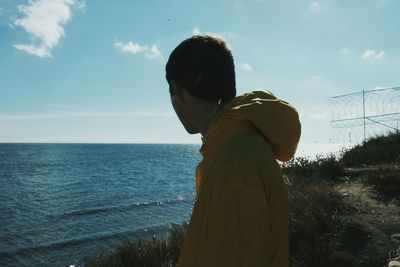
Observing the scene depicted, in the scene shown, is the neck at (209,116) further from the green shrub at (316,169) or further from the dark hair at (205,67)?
the green shrub at (316,169)

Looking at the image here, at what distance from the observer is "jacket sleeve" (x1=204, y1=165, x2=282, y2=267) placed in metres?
1.25

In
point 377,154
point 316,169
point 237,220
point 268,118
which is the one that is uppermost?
point 268,118

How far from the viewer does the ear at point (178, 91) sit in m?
1.69

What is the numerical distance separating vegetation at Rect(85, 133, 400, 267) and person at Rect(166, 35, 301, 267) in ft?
16.8

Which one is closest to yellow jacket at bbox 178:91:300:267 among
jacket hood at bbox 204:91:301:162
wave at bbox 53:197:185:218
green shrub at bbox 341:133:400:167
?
jacket hood at bbox 204:91:301:162

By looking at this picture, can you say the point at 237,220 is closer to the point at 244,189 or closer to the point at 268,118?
the point at 244,189

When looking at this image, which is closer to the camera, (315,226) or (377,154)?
(315,226)

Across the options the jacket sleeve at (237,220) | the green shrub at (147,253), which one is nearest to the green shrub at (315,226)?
the green shrub at (147,253)

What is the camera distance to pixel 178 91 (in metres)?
1.70

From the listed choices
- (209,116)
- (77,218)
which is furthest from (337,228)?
(77,218)

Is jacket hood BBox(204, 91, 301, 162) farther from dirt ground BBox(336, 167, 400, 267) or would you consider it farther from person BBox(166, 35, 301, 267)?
dirt ground BBox(336, 167, 400, 267)

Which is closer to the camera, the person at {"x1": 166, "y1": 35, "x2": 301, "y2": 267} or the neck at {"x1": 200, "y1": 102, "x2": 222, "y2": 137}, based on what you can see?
the person at {"x1": 166, "y1": 35, "x2": 301, "y2": 267}

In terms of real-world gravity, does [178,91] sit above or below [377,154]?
above

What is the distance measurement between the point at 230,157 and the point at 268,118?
0.29 meters
